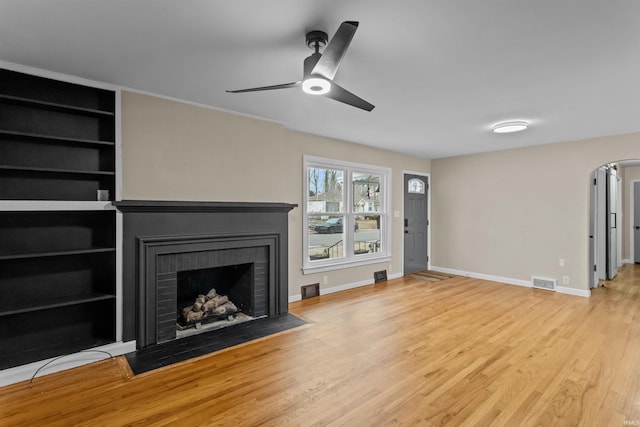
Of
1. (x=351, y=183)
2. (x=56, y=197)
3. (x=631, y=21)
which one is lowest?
(x=56, y=197)

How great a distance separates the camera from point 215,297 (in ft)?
12.5

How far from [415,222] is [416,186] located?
76 centimetres

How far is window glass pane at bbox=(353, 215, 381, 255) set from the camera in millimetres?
5645

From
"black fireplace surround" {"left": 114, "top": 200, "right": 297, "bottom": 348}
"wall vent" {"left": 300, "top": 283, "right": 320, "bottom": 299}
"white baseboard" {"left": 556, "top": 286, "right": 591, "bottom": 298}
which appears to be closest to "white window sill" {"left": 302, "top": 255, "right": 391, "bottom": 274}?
"wall vent" {"left": 300, "top": 283, "right": 320, "bottom": 299}

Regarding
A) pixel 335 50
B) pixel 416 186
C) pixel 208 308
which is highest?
pixel 335 50

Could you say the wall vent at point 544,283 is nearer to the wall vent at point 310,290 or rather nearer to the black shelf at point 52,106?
the wall vent at point 310,290

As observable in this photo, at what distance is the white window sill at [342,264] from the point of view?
4805 mm

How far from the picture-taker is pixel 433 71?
264cm

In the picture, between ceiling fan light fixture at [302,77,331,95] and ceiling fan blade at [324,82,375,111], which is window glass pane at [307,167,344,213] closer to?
ceiling fan blade at [324,82,375,111]

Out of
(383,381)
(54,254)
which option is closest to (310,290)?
(383,381)

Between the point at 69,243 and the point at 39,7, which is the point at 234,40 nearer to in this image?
the point at 39,7

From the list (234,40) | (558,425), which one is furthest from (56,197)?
(558,425)

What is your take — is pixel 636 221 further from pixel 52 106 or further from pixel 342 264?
pixel 52 106

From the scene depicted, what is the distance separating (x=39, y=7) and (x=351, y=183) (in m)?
4.26
